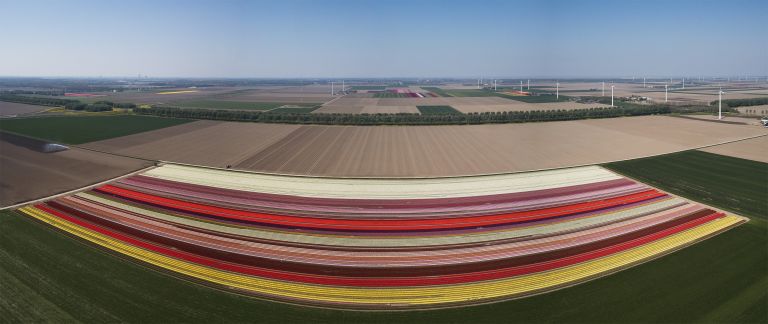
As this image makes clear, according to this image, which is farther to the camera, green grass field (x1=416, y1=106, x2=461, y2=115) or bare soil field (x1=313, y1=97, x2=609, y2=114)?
bare soil field (x1=313, y1=97, x2=609, y2=114)

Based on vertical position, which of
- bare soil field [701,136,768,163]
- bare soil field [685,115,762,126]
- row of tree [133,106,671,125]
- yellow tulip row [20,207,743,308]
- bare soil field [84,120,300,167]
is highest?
row of tree [133,106,671,125]

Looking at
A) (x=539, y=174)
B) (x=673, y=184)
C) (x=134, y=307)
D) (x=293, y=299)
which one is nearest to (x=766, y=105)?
(x=673, y=184)

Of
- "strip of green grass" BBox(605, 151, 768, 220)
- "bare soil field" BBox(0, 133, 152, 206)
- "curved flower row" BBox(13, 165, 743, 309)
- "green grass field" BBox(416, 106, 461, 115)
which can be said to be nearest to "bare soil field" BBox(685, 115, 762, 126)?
Answer: "strip of green grass" BBox(605, 151, 768, 220)

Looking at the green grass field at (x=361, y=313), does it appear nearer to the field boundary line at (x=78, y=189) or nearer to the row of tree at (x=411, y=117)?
the field boundary line at (x=78, y=189)

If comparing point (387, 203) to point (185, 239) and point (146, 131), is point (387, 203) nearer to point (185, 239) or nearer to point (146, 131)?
point (185, 239)

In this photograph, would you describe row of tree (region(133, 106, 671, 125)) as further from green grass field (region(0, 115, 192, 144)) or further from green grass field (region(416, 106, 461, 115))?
green grass field (region(416, 106, 461, 115))

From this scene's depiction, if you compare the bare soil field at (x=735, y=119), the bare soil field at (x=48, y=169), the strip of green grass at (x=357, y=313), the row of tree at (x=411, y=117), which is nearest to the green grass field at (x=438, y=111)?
the row of tree at (x=411, y=117)

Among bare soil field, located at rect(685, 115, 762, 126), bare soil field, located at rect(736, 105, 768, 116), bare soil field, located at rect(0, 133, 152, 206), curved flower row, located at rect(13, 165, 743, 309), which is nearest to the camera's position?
curved flower row, located at rect(13, 165, 743, 309)
